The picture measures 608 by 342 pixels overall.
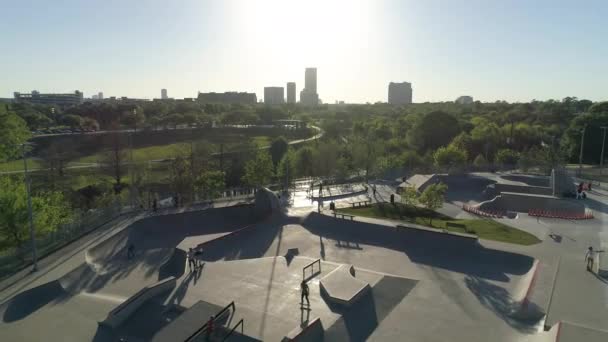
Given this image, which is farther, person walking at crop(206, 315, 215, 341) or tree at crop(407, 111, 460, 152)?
tree at crop(407, 111, 460, 152)

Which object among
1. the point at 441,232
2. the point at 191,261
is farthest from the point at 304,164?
the point at 191,261

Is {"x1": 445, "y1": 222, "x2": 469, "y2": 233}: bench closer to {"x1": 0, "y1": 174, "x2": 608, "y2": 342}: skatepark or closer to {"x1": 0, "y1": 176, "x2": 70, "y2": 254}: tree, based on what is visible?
{"x1": 0, "y1": 174, "x2": 608, "y2": 342}: skatepark

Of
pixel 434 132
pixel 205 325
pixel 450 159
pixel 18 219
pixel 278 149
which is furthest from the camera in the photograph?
pixel 434 132

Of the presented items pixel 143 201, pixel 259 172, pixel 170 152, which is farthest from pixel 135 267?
pixel 170 152

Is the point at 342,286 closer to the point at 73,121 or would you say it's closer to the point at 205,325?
the point at 205,325

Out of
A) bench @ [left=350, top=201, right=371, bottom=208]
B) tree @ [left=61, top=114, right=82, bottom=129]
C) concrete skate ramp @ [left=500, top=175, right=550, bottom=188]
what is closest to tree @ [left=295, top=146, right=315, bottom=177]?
bench @ [left=350, top=201, right=371, bottom=208]

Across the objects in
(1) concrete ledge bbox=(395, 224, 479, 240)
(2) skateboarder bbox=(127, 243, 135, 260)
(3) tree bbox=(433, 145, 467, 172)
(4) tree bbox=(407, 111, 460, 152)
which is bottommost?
(2) skateboarder bbox=(127, 243, 135, 260)

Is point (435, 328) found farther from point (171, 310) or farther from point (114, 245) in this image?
point (114, 245)
